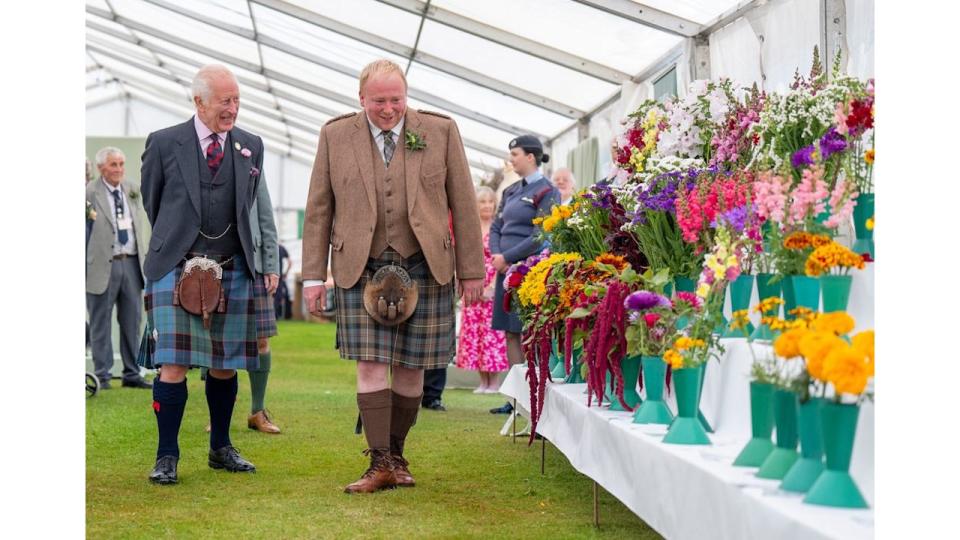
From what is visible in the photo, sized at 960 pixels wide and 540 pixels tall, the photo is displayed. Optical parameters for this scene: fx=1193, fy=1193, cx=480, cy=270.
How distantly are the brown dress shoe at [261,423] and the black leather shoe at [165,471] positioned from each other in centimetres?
159

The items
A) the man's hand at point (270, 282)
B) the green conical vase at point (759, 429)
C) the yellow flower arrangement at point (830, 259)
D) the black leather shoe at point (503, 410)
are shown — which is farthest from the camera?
the black leather shoe at point (503, 410)

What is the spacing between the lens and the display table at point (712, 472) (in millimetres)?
1966

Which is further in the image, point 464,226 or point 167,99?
point 167,99

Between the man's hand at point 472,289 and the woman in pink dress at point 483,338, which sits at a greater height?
the man's hand at point 472,289

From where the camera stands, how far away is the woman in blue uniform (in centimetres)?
659

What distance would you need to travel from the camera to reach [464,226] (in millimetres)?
4348

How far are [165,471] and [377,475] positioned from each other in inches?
32.1

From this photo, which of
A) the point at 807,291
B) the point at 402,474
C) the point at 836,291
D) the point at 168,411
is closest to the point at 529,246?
the point at 402,474

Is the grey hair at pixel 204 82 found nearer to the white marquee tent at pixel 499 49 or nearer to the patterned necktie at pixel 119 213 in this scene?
the white marquee tent at pixel 499 49

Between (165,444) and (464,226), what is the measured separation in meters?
1.36

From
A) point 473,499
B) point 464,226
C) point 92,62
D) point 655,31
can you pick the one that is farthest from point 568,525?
point 92,62

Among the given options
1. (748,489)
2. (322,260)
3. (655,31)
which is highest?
(655,31)

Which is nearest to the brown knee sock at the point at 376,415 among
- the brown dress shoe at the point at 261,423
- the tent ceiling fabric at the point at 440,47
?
the brown dress shoe at the point at 261,423

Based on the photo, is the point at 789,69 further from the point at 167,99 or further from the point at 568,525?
the point at 167,99
